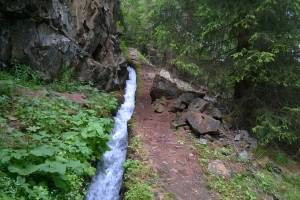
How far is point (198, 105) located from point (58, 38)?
597 centimetres

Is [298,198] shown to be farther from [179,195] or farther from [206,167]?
[179,195]

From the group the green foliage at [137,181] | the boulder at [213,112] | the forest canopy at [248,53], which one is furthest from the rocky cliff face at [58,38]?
the green foliage at [137,181]

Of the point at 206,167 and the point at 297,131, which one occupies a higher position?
the point at 297,131

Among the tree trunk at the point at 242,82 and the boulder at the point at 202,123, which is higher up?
the tree trunk at the point at 242,82

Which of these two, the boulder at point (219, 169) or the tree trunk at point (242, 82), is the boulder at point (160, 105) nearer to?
the tree trunk at point (242, 82)

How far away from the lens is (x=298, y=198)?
995cm

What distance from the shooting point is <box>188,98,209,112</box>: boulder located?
1329 cm

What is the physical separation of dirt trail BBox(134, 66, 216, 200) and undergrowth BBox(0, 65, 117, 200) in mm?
1344

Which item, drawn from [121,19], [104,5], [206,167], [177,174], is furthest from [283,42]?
[121,19]

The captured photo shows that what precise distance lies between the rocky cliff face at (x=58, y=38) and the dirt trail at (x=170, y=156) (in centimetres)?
328

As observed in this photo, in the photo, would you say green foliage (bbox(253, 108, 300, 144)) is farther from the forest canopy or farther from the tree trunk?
the tree trunk

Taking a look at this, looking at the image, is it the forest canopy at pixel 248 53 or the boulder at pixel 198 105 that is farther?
the boulder at pixel 198 105

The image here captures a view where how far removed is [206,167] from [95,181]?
10.0 feet

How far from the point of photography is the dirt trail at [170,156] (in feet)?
30.2
